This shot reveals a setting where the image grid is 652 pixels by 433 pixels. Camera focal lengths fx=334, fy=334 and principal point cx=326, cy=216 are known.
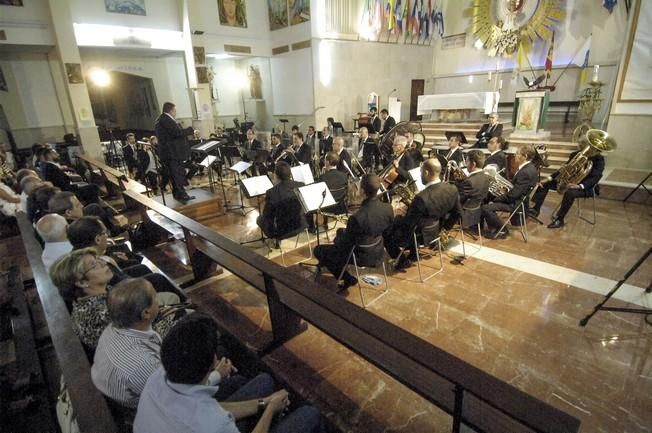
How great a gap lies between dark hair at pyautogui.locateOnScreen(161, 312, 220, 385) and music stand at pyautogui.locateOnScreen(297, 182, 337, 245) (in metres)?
2.30

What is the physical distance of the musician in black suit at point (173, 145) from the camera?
5031 mm

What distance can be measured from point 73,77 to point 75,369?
10716 millimetres

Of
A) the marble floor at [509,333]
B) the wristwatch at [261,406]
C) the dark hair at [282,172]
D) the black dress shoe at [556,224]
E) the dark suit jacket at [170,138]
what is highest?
the dark suit jacket at [170,138]

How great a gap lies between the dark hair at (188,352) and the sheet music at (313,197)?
7.56 feet

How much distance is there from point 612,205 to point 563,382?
4.84m

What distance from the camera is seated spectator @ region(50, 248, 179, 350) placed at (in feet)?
5.69

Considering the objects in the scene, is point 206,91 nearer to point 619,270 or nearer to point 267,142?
point 267,142

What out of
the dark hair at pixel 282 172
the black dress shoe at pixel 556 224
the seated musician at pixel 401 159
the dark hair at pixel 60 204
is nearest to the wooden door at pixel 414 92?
the seated musician at pixel 401 159

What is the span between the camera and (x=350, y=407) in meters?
2.07

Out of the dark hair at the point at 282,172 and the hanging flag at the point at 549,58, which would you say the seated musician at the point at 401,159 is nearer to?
the dark hair at the point at 282,172

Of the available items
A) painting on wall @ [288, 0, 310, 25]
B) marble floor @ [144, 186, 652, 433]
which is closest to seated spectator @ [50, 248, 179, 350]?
marble floor @ [144, 186, 652, 433]

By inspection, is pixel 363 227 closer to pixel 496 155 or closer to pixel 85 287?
pixel 85 287

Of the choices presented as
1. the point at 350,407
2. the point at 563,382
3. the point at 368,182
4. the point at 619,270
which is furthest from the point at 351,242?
the point at 619,270

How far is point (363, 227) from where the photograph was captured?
2.96 metres
